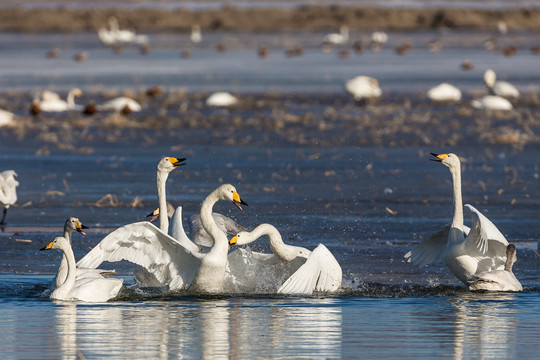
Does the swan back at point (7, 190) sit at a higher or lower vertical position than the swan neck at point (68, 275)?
higher

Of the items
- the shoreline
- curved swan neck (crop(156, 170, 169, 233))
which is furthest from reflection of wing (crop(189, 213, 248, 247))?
the shoreline

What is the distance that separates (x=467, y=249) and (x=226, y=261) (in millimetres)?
1883

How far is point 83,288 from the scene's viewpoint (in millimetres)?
8672

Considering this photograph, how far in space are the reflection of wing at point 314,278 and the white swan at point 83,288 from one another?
4.07 ft

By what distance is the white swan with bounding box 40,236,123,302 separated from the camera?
340 inches

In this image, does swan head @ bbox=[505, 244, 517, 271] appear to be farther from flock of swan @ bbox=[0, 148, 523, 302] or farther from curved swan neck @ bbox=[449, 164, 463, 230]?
curved swan neck @ bbox=[449, 164, 463, 230]

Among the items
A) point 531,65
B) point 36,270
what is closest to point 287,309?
point 36,270

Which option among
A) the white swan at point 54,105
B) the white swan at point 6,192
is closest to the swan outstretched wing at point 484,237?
the white swan at point 6,192

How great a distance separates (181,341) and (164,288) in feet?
7.44

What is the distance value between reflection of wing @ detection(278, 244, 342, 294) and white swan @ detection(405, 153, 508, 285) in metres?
1.02

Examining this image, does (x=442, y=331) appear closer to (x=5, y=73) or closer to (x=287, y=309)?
(x=287, y=309)

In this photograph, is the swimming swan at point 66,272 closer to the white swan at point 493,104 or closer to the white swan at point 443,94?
the white swan at point 493,104

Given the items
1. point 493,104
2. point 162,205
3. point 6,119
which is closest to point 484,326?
point 162,205

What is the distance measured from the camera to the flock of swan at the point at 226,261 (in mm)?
8859
